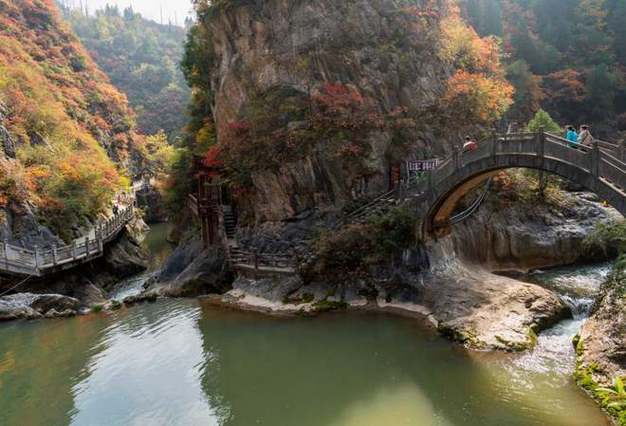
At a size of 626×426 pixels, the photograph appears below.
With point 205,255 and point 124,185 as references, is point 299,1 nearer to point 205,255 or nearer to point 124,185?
point 205,255

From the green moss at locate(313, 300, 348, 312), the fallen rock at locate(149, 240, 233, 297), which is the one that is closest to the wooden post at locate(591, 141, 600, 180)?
the green moss at locate(313, 300, 348, 312)

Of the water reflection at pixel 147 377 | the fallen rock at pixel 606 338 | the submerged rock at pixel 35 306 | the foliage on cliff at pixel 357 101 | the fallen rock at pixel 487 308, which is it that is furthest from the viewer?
the foliage on cliff at pixel 357 101

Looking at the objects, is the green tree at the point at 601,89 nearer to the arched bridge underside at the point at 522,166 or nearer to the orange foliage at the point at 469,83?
the orange foliage at the point at 469,83

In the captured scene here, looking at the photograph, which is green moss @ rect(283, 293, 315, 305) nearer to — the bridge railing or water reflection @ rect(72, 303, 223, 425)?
the bridge railing

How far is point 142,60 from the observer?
10775 centimetres

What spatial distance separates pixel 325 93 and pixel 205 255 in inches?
410

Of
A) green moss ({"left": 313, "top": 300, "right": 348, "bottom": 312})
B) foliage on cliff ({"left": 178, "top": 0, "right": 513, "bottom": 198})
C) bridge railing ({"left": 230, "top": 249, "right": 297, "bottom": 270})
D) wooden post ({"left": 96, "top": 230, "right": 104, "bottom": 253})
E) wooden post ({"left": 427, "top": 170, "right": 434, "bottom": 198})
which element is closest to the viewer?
green moss ({"left": 313, "top": 300, "right": 348, "bottom": 312})

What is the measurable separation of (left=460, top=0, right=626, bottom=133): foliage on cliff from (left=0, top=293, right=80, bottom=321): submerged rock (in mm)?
37937

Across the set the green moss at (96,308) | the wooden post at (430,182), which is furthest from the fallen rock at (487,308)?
the green moss at (96,308)

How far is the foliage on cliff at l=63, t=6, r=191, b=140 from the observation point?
84.5 metres

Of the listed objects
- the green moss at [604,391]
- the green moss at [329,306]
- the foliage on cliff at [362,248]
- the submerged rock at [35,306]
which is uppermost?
the foliage on cliff at [362,248]

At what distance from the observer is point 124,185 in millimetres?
38844

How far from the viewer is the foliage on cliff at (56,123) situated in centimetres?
2812

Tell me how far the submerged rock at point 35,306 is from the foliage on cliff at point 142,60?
54.9 metres
